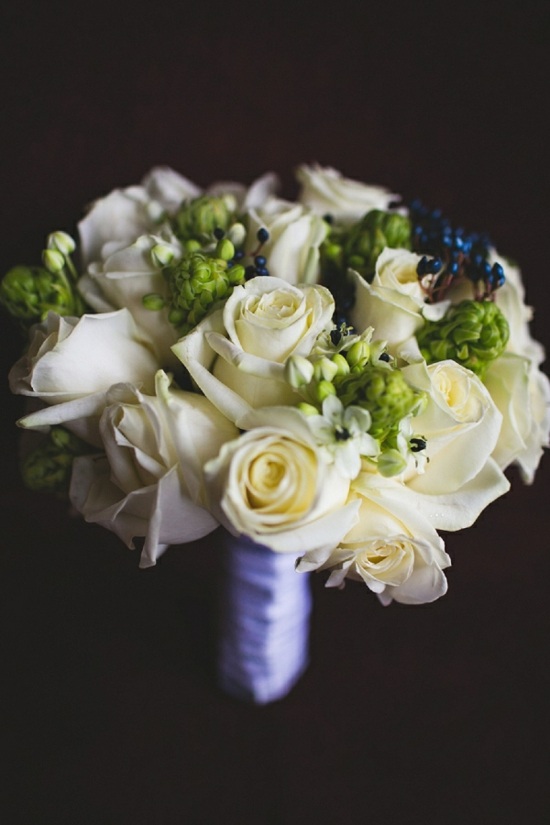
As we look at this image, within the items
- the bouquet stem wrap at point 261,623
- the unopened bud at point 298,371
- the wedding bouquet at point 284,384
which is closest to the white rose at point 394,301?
the wedding bouquet at point 284,384

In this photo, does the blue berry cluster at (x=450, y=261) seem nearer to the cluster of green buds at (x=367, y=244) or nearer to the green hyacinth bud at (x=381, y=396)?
the cluster of green buds at (x=367, y=244)

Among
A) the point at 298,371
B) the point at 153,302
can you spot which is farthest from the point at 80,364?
the point at 298,371

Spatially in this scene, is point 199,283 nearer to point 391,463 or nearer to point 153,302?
point 153,302

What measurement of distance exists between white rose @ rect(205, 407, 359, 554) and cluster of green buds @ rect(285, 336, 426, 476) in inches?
1.0

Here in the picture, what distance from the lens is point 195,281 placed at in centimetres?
49

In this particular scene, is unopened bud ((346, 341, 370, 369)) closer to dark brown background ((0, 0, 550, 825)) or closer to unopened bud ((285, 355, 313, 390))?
unopened bud ((285, 355, 313, 390))

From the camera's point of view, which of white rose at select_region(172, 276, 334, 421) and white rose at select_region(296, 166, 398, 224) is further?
white rose at select_region(296, 166, 398, 224)

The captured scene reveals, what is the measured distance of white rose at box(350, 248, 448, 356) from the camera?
52 centimetres

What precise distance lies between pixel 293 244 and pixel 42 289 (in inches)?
8.0

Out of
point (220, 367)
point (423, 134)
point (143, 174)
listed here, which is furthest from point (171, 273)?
point (423, 134)

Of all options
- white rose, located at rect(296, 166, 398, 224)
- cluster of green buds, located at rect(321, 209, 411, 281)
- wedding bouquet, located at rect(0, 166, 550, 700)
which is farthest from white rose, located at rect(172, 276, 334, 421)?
white rose, located at rect(296, 166, 398, 224)

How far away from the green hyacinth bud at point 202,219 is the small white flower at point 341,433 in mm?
229

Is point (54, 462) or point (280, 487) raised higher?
point (280, 487)

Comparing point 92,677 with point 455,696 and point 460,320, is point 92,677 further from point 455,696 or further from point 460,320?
point 460,320
